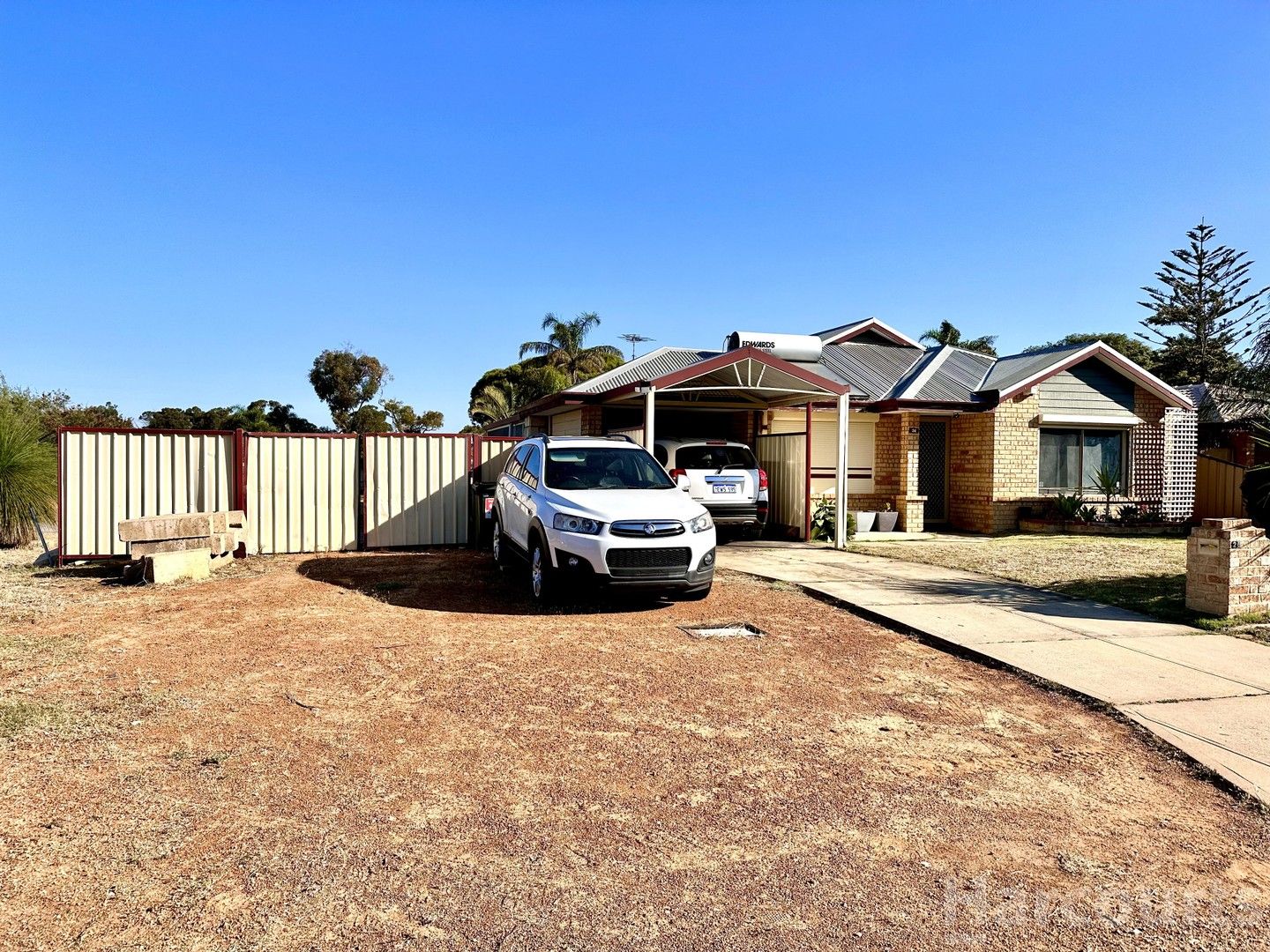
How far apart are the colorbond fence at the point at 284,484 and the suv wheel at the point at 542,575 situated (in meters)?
5.35

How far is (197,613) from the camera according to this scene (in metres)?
8.16

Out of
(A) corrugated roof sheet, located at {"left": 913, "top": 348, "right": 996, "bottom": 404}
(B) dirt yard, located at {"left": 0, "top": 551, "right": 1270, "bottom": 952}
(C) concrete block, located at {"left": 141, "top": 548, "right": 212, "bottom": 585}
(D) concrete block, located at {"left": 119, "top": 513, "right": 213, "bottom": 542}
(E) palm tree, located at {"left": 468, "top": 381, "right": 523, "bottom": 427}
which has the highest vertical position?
(E) palm tree, located at {"left": 468, "top": 381, "right": 523, "bottom": 427}

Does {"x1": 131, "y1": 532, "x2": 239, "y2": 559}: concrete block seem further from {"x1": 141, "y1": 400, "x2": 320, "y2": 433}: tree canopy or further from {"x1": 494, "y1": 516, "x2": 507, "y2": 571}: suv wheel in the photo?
{"x1": 141, "y1": 400, "x2": 320, "y2": 433}: tree canopy

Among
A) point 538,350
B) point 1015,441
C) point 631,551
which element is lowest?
point 631,551

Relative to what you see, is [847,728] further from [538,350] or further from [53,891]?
[538,350]

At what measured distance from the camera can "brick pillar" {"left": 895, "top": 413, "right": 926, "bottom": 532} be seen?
17516mm

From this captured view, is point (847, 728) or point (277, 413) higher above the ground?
point (277, 413)

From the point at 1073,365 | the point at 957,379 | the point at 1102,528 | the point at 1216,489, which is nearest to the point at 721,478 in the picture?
the point at 1102,528

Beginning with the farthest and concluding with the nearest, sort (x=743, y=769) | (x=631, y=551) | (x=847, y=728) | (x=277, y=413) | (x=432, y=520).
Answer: (x=277, y=413)
(x=432, y=520)
(x=631, y=551)
(x=847, y=728)
(x=743, y=769)

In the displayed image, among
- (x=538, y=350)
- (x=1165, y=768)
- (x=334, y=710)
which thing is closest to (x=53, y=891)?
(x=334, y=710)

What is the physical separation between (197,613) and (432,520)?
230 inches

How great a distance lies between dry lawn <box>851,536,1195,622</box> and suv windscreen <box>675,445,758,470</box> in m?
2.47

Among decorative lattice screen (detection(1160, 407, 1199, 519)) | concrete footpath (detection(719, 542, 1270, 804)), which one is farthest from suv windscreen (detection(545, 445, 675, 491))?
decorative lattice screen (detection(1160, 407, 1199, 519))

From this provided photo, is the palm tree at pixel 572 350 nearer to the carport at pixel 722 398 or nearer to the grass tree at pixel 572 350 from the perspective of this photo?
the grass tree at pixel 572 350
